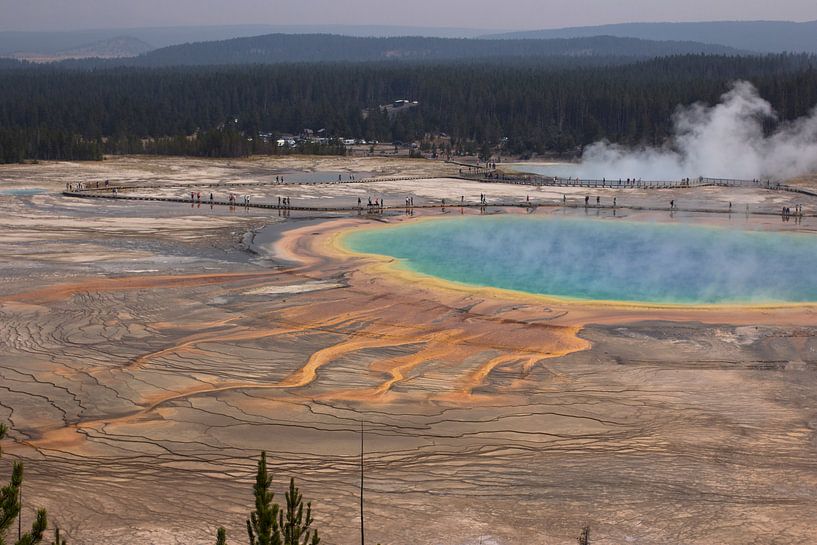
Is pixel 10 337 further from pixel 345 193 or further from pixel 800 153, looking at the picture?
pixel 800 153

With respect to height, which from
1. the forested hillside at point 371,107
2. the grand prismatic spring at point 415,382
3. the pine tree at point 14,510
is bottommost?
the grand prismatic spring at point 415,382

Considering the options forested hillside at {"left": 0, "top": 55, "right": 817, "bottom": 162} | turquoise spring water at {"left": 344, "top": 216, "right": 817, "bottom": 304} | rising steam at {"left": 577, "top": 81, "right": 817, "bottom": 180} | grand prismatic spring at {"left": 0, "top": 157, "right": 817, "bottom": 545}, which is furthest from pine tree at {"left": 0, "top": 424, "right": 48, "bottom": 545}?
forested hillside at {"left": 0, "top": 55, "right": 817, "bottom": 162}

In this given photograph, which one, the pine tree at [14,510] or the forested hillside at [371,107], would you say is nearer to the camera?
the pine tree at [14,510]

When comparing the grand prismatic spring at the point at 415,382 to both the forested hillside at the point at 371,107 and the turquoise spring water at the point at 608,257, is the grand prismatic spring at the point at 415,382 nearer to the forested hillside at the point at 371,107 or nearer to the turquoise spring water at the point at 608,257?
the turquoise spring water at the point at 608,257

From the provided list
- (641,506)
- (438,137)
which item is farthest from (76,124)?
(641,506)

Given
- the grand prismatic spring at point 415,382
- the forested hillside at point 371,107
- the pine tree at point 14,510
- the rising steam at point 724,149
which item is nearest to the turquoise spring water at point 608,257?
the grand prismatic spring at point 415,382

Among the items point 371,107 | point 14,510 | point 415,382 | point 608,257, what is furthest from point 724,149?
point 14,510

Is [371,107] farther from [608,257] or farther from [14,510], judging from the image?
[14,510]
